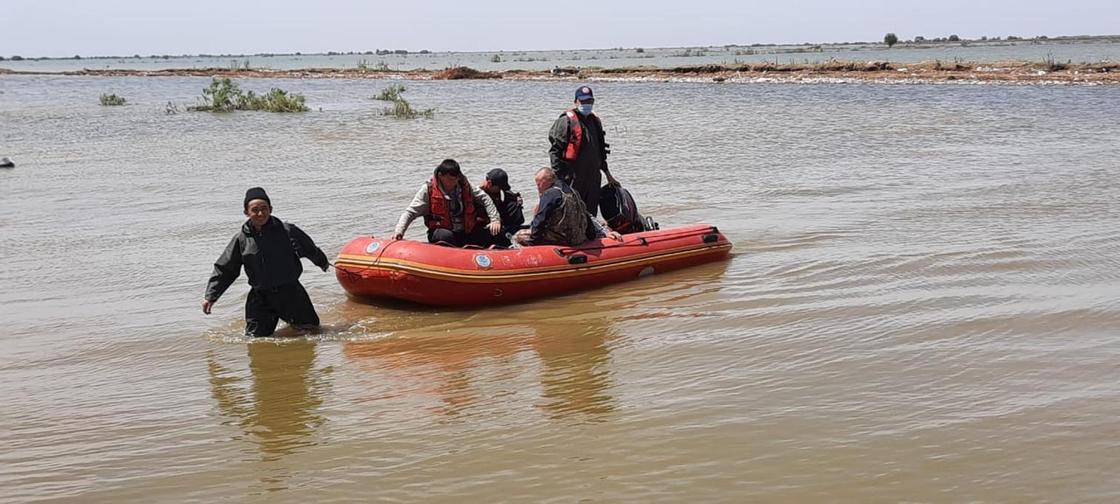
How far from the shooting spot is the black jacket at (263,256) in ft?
21.8

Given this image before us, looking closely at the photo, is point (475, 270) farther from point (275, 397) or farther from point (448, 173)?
point (275, 397)

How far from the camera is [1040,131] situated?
64.1 ft

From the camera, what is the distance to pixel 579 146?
8914mm

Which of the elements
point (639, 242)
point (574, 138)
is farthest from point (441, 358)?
point (574, 138)

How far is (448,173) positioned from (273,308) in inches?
68.3

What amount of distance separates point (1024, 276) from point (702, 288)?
91.9 inches

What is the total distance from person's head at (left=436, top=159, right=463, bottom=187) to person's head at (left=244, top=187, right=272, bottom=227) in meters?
1.63

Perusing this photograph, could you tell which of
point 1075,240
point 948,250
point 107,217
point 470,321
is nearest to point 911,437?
point 470,321

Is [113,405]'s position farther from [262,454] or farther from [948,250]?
[948,250]

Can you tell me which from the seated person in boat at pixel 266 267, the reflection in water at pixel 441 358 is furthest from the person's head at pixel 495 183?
the seated person in boat at pixel 266 267

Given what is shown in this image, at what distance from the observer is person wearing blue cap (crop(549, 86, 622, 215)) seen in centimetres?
888

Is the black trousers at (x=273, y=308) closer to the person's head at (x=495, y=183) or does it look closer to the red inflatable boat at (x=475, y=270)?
the red inflatable boat at (x=475, y=270)

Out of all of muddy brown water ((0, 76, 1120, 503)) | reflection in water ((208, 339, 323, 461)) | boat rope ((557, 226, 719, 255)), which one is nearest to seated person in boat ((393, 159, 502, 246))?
boat rope ((557, 226, 719, 255))

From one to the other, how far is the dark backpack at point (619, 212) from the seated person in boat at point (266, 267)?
310 cm
